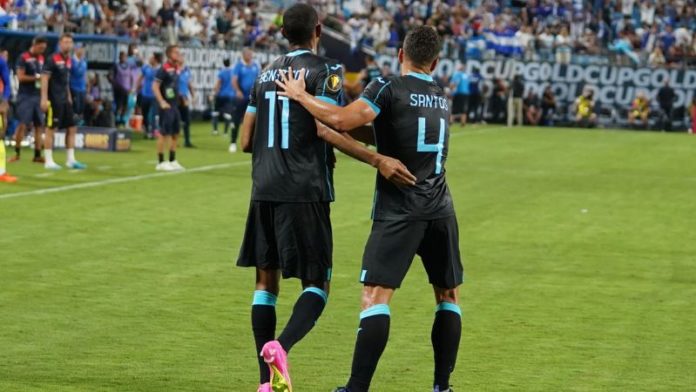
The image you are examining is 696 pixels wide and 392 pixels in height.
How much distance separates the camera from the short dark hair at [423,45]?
24.3 feet

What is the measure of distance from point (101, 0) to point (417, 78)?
3371cm

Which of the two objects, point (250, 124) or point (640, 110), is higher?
point (250, 124)

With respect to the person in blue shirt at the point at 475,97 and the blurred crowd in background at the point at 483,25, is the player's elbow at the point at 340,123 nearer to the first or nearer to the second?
the blurred crowd in background at the point at 483,25

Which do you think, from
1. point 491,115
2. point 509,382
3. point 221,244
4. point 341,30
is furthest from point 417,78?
point 341,30

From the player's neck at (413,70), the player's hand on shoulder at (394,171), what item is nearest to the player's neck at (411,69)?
the player's neck at (413,70)

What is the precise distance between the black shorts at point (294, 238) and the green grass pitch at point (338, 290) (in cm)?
84

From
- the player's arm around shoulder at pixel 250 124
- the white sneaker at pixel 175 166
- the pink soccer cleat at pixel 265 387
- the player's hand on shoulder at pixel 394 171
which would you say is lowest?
the white sneaker at pixel 175 166

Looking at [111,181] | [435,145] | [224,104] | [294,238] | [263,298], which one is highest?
[435,145]

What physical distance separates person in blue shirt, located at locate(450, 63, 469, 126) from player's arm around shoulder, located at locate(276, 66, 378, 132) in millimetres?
38180

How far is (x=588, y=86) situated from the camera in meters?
48.5

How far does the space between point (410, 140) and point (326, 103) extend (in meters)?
0.50

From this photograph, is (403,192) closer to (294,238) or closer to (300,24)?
(294,238)

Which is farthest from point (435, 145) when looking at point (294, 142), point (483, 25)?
point (483, 25)

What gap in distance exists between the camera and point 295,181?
757cm
